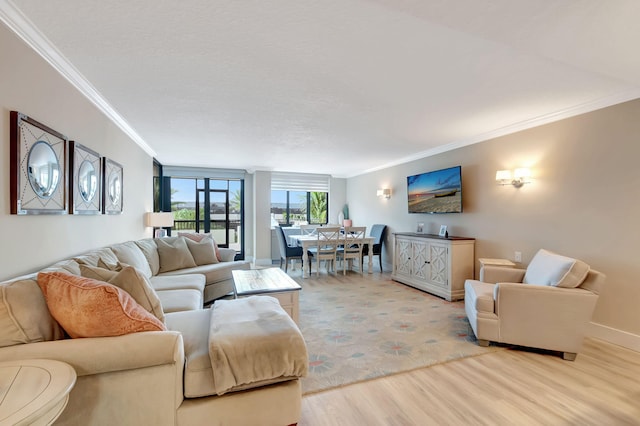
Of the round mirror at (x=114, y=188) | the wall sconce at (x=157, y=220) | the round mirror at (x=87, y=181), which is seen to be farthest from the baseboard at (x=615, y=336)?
the wall sconce at (x=157, y=220)

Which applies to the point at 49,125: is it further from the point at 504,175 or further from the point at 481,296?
the point at 504,175

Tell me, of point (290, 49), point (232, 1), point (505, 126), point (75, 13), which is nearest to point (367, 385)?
point (290, 49)

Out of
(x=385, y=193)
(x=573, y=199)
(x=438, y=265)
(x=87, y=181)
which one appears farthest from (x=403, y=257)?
(x=87, y=181)

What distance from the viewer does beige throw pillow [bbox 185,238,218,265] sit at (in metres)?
4.16

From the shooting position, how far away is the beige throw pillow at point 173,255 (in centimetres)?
381

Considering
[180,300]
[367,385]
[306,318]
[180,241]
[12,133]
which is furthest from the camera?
[180,241]

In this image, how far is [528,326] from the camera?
8.29 ft

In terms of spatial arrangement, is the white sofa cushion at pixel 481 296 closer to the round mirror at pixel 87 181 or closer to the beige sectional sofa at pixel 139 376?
the beige sectional sofa at pixel 139 376

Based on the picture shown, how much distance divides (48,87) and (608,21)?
3.49 meters

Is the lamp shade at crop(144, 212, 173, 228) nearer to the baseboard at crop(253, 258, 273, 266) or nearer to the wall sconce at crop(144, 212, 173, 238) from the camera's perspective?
the wall sconce at crop(144, 212, 173, 238)

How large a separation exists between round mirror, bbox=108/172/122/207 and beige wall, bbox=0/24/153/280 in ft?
0.65

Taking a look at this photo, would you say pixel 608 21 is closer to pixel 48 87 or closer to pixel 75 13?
pixel 75 13

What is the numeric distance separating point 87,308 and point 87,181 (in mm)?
1715

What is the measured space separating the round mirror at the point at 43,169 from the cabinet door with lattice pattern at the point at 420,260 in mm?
4420
